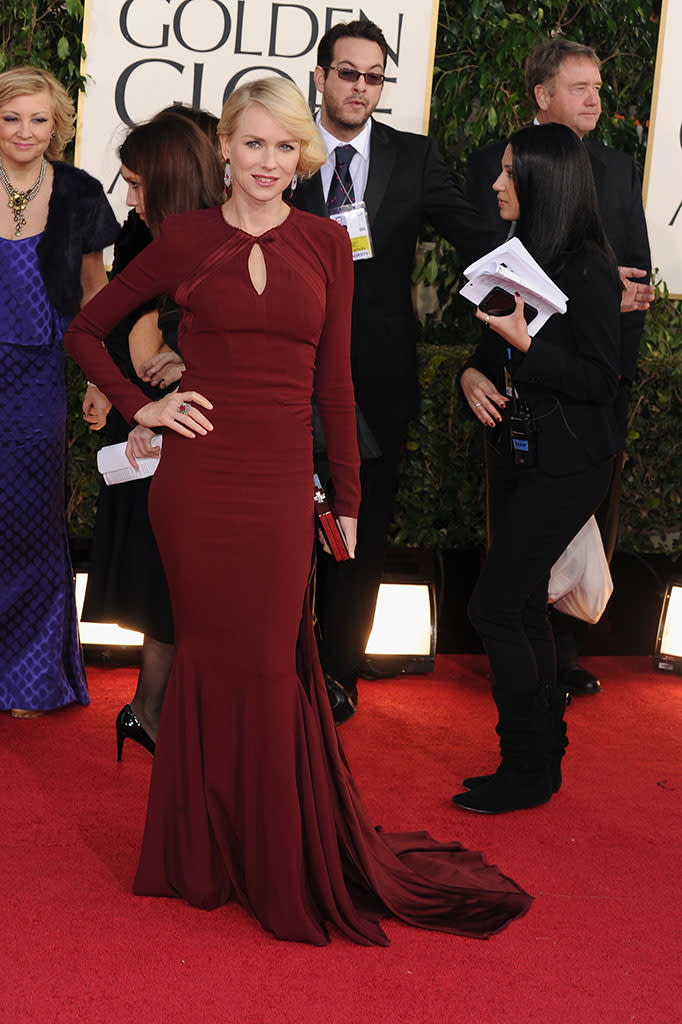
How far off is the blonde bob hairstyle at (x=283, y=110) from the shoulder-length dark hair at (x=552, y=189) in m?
0.79

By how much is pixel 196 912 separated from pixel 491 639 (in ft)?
3.67

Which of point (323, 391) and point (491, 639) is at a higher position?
point (323, 391)

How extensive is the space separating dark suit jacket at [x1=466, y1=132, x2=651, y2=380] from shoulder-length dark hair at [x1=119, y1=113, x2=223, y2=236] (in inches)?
53.9

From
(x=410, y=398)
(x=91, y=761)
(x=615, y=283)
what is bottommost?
(x=91, y=761)

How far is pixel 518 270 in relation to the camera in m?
3.21

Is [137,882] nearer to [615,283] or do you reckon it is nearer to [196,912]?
[196,912]

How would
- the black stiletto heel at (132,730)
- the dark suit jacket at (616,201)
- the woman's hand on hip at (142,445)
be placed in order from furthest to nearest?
1. the dark suit jacket at (616,201)
2. the black stiletto heel at (132,730)
3. the woman's hand on hip at (142,445)

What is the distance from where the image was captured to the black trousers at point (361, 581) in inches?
167

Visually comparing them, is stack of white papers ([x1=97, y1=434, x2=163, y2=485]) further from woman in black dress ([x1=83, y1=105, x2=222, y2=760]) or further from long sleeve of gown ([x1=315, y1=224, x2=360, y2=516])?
long sleeve of gown ([x1=315, y1=224, x2=360, y2=516])

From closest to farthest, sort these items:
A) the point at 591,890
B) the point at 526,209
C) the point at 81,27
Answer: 1. the point at 591,890
2. the point at 526,209
3. the point at 81,27

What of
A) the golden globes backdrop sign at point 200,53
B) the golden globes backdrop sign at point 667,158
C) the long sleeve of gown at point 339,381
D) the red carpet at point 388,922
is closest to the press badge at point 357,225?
the long sleeve of gown at point 339,381

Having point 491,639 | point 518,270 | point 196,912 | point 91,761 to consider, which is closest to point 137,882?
point 196,912

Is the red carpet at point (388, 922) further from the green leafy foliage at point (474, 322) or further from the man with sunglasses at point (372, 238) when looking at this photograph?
the green leafy foliage at point (474, 322)

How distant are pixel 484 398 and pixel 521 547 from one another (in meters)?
0.42
